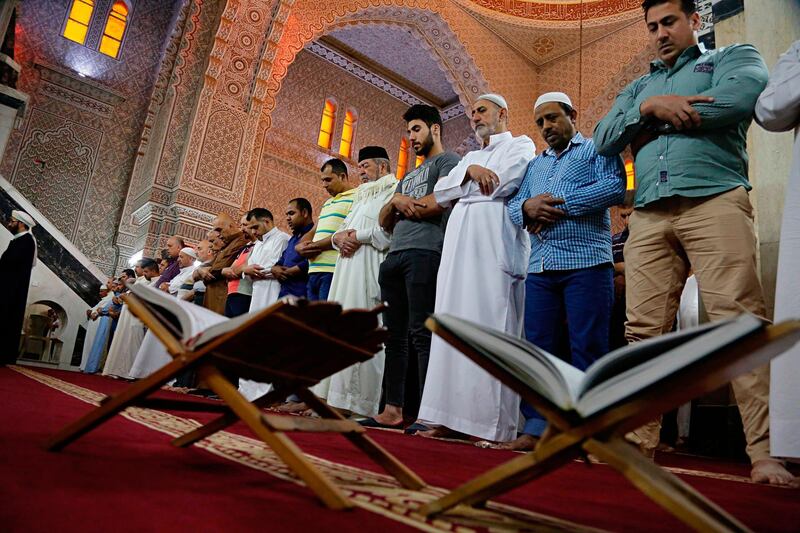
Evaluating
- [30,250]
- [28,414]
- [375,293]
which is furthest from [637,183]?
[30,250]

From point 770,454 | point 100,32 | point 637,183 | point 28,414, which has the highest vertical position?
point 100,32

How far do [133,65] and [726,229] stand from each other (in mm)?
10168

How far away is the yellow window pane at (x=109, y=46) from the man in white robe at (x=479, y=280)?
351 inches

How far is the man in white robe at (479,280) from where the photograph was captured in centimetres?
245

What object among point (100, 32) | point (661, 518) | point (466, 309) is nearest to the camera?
point (661, 518)

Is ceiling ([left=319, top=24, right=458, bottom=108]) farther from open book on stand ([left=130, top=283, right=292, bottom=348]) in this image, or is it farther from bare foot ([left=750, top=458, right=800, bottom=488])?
open book on stand ([left=130, top=283, right=292, bottom=348])

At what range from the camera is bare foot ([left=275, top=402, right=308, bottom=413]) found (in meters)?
3.42

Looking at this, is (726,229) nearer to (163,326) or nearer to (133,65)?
(163,326)

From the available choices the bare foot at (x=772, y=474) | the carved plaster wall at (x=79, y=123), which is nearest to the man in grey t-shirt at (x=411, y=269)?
the bare foot at (x=772, y=474)

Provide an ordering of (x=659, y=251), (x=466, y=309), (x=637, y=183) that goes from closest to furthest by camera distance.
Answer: (x=659, y=251), (x=637, y=183), (x=466, y=309)

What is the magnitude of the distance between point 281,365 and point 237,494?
0.32 metres

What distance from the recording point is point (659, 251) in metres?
1.98

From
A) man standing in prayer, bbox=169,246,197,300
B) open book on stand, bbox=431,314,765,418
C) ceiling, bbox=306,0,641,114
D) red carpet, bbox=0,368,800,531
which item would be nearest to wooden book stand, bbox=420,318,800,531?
open book on stand, bbox=431,314,765,418

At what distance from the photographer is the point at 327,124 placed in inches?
455
